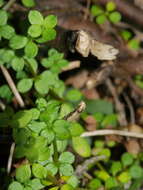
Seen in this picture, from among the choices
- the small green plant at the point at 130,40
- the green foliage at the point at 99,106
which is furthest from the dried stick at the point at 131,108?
the small green plant at the point at 130,40

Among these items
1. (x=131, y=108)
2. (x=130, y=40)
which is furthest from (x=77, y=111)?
(x=130, y=40)

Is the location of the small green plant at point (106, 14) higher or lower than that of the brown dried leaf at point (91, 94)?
higher

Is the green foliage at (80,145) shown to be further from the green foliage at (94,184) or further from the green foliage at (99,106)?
the green foliage at (99,106)

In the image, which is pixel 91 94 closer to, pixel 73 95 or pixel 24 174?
pixel 73 95

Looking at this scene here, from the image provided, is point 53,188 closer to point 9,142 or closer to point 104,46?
point 9,142

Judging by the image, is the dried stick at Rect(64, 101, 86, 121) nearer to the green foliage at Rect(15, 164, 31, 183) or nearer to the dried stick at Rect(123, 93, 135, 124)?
the green foliage at Rect(15, 164, 31, 183)

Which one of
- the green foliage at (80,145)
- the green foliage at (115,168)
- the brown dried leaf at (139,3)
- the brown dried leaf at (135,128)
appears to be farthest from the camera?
the brown dried leaf at (139,3)

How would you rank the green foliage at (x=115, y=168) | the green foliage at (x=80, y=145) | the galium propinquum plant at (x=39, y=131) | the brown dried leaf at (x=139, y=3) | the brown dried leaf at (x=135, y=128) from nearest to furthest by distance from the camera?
the galium propinquum plant at (x=39, y=131), the green foliage at (x=80, y=145), the green foliage at (x=115, y=168), the brown dried leaf at (x=135, y=128), the brown dried leaf at (x=139, y=3)
